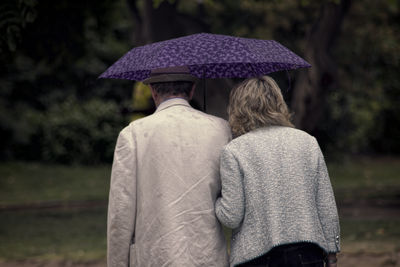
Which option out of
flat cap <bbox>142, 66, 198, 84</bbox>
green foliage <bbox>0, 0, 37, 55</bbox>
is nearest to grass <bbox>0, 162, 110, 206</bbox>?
green foliage <bbox>0, 0, 37, 55</bbox>

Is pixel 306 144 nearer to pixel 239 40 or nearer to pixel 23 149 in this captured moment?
pixel 239 40

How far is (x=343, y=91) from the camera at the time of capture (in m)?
18.6

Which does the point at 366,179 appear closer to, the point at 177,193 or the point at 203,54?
the point at 203,54

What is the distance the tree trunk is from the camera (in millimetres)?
8281

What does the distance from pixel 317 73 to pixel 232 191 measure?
535cm

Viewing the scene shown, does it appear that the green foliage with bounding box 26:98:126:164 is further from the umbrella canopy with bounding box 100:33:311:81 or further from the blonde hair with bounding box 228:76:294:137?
the blonde hair with bounding box 228:76:294:137

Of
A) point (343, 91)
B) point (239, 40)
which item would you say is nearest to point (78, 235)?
point (239, 40)

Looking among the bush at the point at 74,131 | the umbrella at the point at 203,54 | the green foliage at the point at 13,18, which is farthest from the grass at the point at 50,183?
the umbrella at the point at 203,54

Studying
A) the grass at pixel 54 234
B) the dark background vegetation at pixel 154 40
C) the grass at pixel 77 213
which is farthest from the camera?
the grass at pixel 77 213

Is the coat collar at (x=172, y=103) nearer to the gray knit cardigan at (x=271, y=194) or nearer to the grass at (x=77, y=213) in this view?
the gray knit cardigan at (x=271, y=194)

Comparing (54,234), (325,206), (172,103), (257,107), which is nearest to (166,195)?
(172,103)

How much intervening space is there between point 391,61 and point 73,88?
36.0 ft

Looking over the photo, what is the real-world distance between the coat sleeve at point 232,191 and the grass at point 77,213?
214 inches

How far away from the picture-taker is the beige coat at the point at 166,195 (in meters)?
3.32
